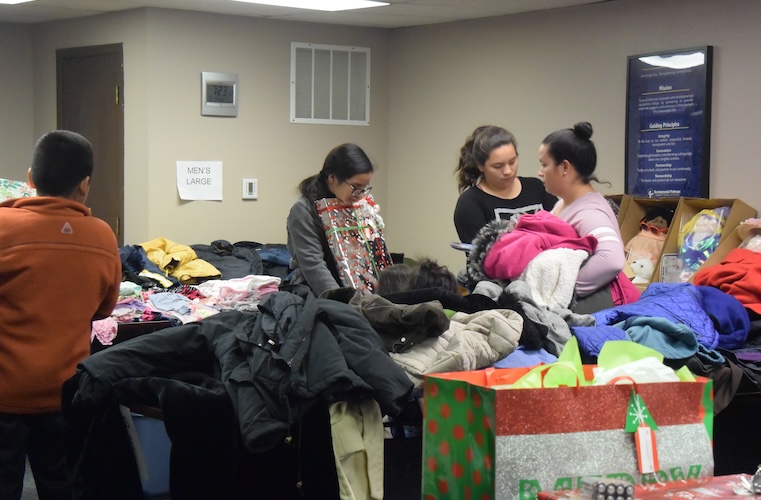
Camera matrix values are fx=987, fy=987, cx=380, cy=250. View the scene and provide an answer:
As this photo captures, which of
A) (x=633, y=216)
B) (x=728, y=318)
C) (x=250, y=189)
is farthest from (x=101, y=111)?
(x=728, y=318)

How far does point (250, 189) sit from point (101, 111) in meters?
1.11

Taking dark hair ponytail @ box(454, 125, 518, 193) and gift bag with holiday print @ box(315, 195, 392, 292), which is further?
dark hair ponytail @ box(454, 125, 518, 193)

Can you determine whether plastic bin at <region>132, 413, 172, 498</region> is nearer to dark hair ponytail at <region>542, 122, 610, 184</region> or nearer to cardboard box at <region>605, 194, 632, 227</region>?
dark hair ponytail at <region>542, 122, 610, 184</region>

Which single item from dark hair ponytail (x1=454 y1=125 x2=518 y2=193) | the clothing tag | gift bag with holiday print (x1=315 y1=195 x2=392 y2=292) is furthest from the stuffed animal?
the clothing tag

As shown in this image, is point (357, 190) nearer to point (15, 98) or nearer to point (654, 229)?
point (654, 229)

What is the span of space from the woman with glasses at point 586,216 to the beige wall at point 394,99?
6.65 feet

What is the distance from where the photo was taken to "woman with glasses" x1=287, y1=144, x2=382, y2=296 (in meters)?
3.82

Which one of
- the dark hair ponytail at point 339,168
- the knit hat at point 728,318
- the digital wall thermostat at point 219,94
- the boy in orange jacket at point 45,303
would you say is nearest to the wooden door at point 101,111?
the digital wall thermostat at point 219,94

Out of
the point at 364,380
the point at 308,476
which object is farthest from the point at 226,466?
the point at 364,380

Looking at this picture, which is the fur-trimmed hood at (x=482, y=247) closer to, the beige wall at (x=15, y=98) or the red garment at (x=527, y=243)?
the red garment at (x=527, y=243)

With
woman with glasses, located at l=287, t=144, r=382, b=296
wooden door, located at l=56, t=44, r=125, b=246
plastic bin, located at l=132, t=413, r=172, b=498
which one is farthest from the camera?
wooden door, located at l=56, t=44, r=125, b=246

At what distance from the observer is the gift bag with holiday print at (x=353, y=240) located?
3877 mm

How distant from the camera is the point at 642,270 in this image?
17.0 ft

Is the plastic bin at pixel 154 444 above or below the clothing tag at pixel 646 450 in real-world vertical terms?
below
